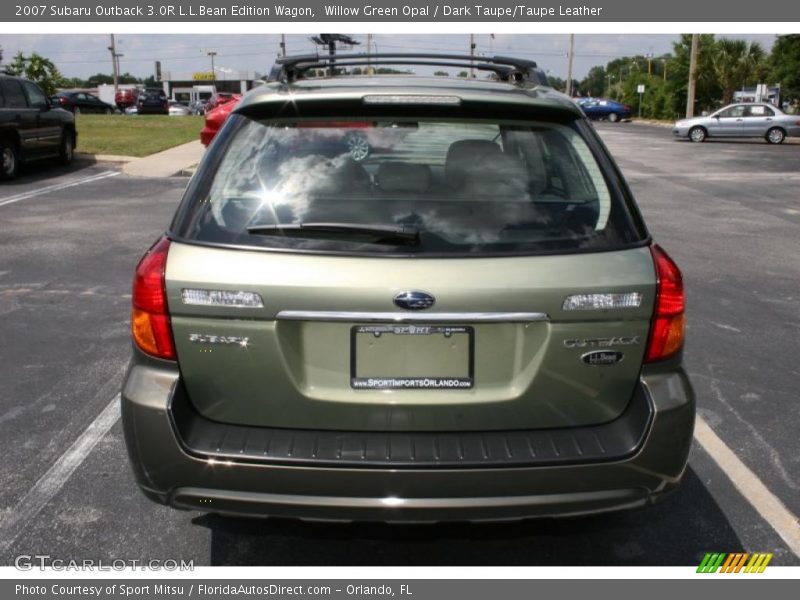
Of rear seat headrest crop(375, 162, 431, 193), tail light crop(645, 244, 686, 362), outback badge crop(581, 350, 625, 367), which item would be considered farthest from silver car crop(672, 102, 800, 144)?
outback badge crop(581, 350, 625, 367)

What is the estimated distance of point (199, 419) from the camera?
2713mm

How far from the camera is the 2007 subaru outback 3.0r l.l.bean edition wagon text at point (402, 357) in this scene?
256cm

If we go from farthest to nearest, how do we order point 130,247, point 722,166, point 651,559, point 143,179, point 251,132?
1. point 722,166
2. point 143,179
3. point 130,247
4. point 651,559
5. point 251,132

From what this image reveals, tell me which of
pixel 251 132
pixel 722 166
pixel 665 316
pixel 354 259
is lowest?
pixel 722 166

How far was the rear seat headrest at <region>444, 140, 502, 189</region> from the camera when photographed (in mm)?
2963

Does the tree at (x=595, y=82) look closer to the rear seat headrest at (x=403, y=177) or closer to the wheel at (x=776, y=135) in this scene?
the wheel at (x=776, y=135)

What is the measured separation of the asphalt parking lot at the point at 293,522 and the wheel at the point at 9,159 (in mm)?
5869

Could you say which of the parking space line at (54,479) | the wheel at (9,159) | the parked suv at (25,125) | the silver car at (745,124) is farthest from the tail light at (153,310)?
the silver car at (745,124)

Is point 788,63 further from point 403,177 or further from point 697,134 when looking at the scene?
point 403,177

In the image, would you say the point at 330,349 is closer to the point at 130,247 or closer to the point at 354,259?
the point at 354,259

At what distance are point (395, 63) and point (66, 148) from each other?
15.6m

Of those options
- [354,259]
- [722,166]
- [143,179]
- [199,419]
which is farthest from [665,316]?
[722,166]

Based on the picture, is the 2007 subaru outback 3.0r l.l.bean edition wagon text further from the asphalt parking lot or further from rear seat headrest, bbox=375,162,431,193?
the asphalt parking lot
